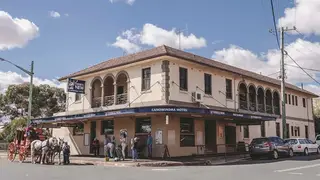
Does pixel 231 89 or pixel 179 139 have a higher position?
pixel 231 89

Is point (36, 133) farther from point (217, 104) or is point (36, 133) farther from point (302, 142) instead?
point (302, 142)

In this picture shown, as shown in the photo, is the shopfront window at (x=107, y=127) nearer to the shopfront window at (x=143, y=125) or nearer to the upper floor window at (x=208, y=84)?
the shopfront window at (x=143, y=125)

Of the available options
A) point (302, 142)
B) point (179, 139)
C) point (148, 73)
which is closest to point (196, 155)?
point (179, 139)

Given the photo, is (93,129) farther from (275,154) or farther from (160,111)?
(275,154)

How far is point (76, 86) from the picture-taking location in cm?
2967

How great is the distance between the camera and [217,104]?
29.0 meters

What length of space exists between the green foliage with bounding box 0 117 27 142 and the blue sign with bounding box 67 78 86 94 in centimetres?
1651

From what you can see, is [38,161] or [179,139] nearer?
[38,161]

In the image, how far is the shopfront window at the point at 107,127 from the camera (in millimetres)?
28562

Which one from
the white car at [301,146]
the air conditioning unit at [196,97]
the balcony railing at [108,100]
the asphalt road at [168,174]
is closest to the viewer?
the asphalt road at [168,174]

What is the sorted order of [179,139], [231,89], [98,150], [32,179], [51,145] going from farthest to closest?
[231,89]
[98,150]
[179,139]
[51,145]
[32,179]

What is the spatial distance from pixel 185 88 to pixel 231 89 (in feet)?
21.7

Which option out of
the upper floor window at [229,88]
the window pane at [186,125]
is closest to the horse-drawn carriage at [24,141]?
the window pane at [186,125]

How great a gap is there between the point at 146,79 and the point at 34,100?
33384mm
